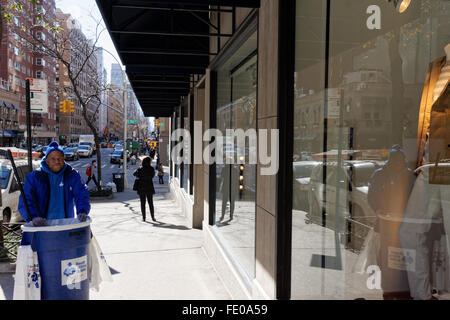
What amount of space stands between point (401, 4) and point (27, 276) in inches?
175

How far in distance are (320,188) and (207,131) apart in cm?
473

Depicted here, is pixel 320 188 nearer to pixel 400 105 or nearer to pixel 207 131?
pixel 400 105

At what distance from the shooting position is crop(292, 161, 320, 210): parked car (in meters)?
3.92

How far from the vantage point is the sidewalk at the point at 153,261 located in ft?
18.2

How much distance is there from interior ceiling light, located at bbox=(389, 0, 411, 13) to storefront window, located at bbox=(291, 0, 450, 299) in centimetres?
3

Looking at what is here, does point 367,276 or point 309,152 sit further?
point 309,152

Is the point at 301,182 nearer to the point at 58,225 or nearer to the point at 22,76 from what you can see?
the point at 58,225

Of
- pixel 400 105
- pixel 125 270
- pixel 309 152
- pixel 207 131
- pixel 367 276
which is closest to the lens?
pixel 367 276

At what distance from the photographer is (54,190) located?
463cm

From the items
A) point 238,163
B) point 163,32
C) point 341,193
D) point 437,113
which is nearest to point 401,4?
point 437,113

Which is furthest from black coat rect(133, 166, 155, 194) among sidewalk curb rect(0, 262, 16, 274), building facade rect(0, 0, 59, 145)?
building facade rect(0, 0, 59, 145)

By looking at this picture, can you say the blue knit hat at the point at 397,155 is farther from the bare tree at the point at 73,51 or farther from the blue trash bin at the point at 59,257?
the bare tree at the point at 73,51

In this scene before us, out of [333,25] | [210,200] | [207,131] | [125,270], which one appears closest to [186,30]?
[207,131]
